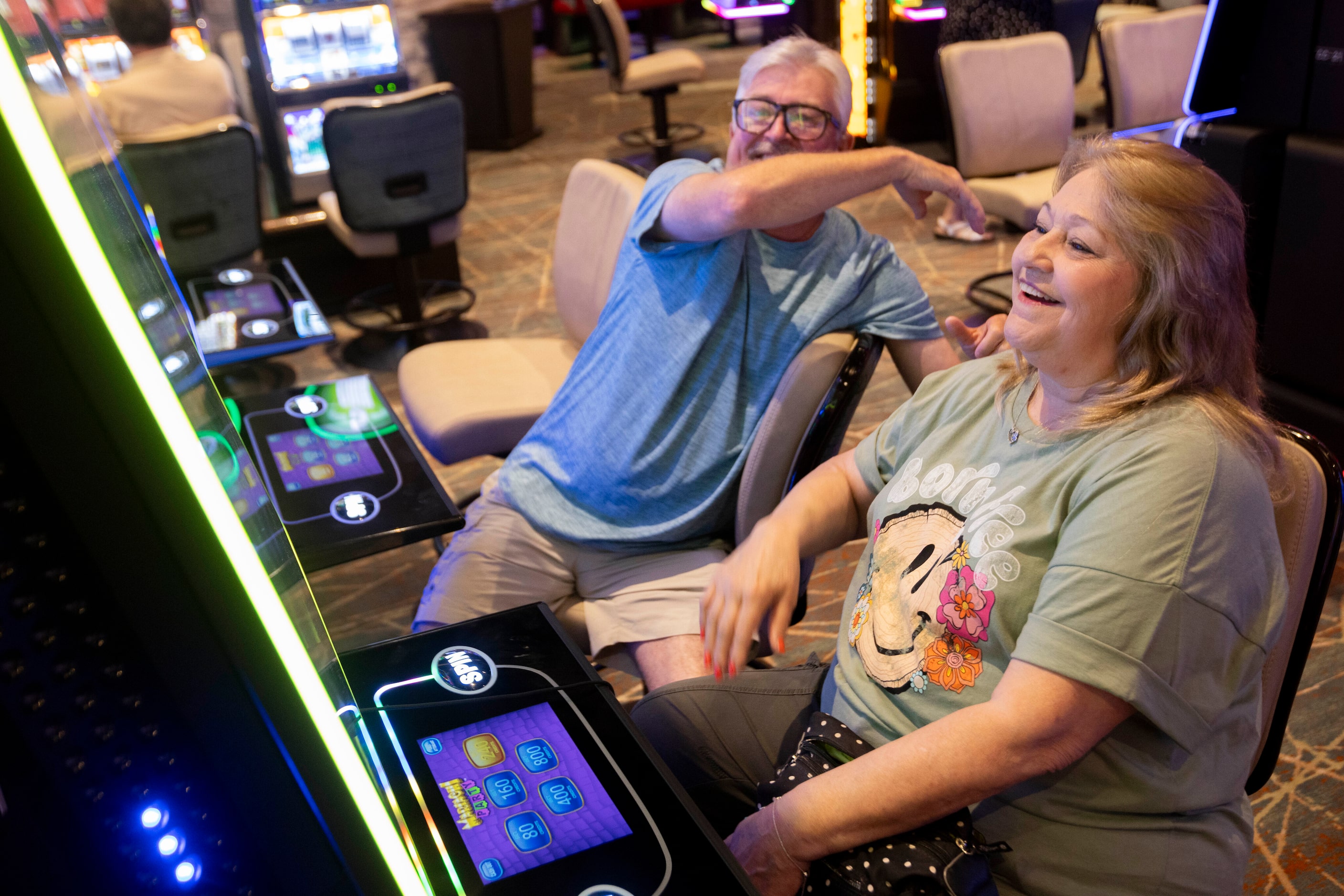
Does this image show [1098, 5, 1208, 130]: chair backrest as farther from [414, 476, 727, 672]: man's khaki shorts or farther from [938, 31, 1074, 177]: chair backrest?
[414, 476, 727, 672]: man's khaki shorts

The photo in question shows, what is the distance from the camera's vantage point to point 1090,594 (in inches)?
42.4

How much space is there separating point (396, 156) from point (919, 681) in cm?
351

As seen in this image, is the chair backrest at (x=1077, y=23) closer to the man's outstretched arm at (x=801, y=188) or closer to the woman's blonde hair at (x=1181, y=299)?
the man's outstretched arm at (x=801, y=188)

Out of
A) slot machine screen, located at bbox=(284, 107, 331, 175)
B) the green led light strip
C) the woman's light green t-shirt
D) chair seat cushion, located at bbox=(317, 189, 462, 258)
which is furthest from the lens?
slot machine screen, located at bbox=(284, 107, 331, 175)

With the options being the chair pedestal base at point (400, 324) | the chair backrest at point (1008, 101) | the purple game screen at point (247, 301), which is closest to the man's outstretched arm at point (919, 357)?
the purple game screen at point (247, 301)

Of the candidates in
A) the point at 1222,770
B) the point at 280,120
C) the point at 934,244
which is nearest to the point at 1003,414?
the point at 1222,770

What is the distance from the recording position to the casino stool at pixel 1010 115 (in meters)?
3.97

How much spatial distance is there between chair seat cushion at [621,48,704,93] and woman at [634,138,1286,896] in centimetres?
582

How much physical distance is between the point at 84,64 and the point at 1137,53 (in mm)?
5170

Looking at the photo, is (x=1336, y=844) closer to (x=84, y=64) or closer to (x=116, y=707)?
(x=116, y=707)

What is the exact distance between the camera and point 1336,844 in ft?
6.40

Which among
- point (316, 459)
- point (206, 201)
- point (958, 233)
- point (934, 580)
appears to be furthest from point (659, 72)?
point (934, 580)

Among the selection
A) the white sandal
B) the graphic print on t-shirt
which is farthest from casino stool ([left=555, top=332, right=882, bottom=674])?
the white sandal

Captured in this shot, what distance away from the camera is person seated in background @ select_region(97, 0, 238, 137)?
460cm
